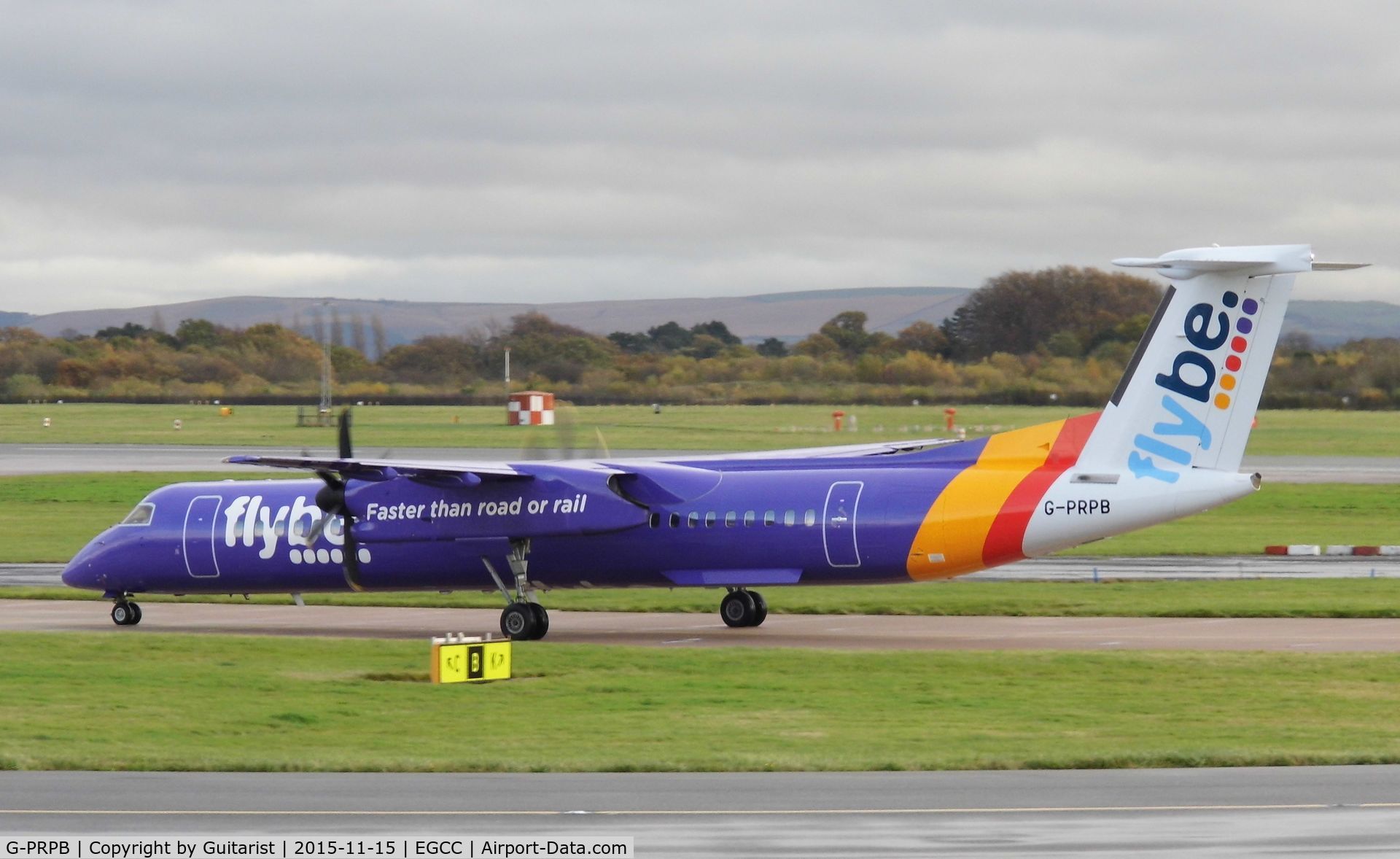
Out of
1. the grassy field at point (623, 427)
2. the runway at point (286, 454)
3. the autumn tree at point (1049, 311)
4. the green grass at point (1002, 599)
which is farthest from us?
the grassy field at point (623, 427)

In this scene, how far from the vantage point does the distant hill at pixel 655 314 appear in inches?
2270

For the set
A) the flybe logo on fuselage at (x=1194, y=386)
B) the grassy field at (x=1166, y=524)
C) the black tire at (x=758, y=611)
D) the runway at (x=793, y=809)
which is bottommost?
the grassy field at (x=1166, y=524)

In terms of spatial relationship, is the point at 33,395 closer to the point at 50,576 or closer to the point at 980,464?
the point at 50,576

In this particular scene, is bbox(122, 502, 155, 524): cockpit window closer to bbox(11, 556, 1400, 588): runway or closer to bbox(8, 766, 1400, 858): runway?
bbox(11, 556, 1400, 588): runway

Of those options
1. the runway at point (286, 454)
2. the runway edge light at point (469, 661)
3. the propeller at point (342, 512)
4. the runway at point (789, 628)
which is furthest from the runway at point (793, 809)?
the runway at point (286, 454)

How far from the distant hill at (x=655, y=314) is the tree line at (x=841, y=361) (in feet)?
3.12

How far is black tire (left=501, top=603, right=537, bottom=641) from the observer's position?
1101 inches

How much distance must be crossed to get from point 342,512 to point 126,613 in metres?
5.67

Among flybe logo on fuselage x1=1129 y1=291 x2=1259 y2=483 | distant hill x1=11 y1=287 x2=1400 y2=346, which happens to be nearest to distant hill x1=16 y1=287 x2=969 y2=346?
distant hill x1=11 y1=287 x2=1400 y2=346

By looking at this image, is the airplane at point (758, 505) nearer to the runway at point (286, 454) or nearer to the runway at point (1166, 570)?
the runway at point (1166, 570)

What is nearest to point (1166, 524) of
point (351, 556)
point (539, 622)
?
point (539, 622)

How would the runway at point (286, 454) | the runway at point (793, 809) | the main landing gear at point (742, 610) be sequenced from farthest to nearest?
the runway at point (286, 454) < the main landing gear at point (742, 610) < the runway at point (793, 809)

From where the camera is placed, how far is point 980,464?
2578 cm

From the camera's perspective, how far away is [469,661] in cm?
2253
